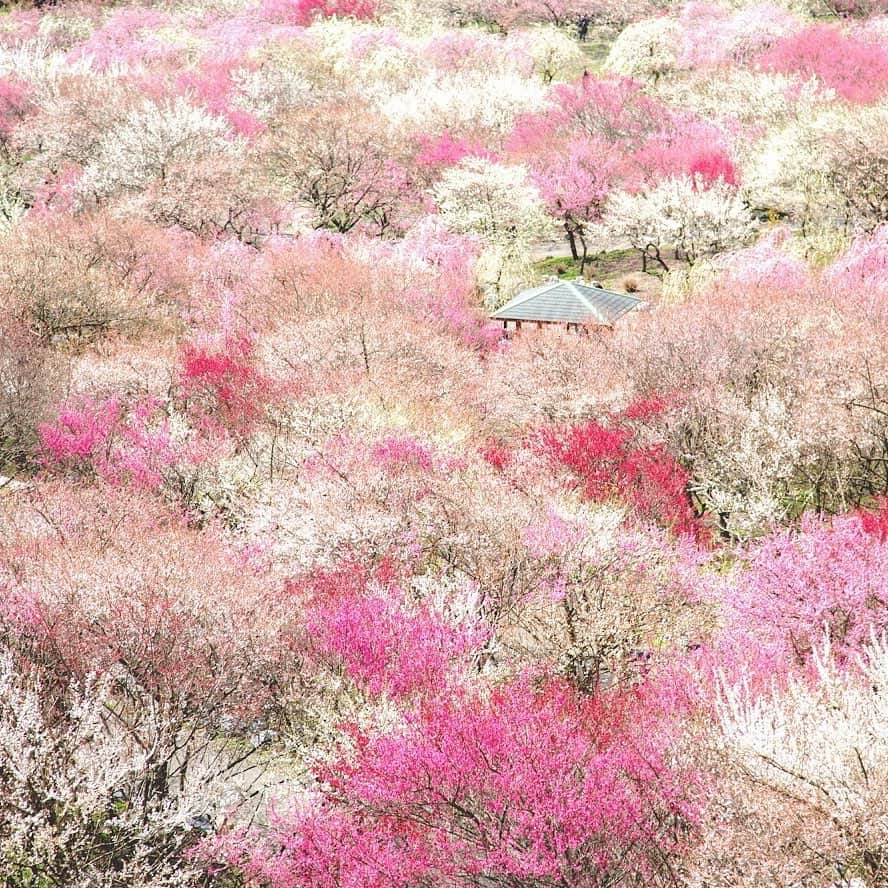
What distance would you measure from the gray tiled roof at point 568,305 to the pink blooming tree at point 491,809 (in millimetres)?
21653

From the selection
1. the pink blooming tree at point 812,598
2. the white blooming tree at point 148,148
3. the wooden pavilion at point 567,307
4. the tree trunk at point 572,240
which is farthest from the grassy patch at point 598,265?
the pink blooming tree at point 812,598

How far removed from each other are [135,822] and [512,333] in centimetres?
2498

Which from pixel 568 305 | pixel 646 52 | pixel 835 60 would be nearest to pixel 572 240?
pixel 568 305

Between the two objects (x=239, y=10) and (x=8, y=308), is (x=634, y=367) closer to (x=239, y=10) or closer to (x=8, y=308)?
(x=8, y=308)

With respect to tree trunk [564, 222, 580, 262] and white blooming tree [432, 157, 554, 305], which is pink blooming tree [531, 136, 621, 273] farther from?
white blooming tree [432, 157, 554, 305]

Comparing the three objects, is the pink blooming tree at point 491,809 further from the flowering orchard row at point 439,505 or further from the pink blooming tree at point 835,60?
the pink blooming tree at point 835,60

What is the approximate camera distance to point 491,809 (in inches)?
432

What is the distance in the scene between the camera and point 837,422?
2170 centimetres

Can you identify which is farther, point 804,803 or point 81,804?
point 81,804

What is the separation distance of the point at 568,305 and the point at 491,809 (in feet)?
80.0

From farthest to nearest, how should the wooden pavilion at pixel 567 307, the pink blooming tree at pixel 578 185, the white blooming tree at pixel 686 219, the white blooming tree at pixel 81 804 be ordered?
the pink blooming tree at pixel 578 185 → the white blooming tree at pixel 686 219 → the wooden pavilion at pixel 567 307 → the white blooming tree at pixel 81 804

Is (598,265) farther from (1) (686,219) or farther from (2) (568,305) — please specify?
(2) (568,305)

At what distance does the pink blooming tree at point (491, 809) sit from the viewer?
1052 centimetres

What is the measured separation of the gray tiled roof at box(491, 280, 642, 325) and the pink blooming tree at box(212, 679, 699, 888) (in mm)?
21653
